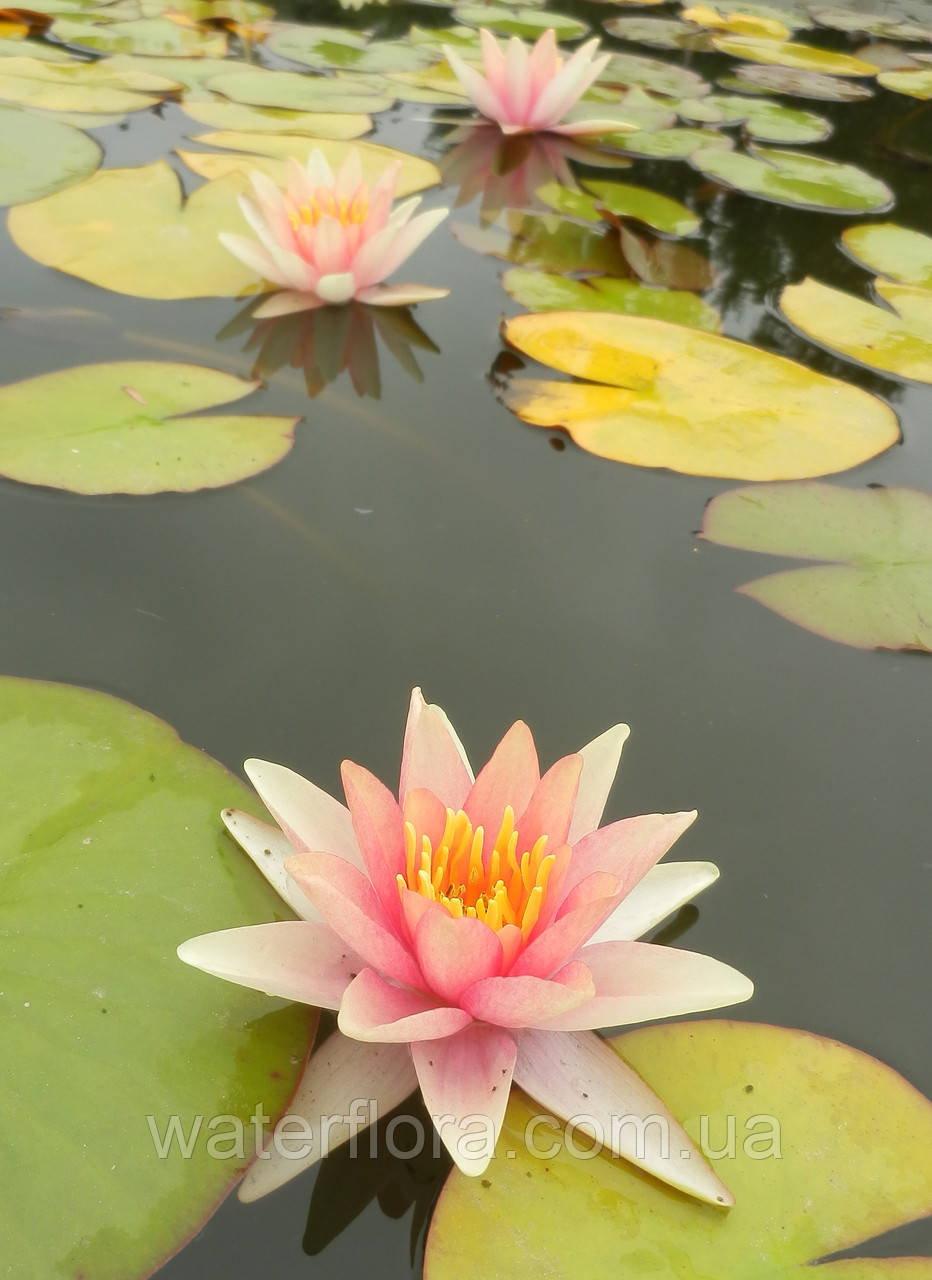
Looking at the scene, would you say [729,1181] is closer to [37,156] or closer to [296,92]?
[37,156]

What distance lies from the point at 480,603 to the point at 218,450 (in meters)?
0.50

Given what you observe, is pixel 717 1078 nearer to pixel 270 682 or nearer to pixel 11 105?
pixel 270 682

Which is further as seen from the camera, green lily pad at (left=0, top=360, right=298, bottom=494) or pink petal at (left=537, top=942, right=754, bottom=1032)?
green lily pad at (left=0, top=360, right=298, bottom=494)

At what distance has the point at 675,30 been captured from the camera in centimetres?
443

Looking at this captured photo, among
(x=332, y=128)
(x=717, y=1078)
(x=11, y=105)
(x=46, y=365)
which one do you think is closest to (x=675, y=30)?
(x=332, y=128)

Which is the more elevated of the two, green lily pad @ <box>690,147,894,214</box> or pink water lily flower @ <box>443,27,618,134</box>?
pink water lily flower @ <box>443,27,618,134</box>

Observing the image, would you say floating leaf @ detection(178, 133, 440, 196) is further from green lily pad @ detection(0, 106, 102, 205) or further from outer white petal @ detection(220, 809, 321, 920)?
outer white petal @ detection(220, 809, 321, 920)

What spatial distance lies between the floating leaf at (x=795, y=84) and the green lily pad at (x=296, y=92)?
61.9 inches

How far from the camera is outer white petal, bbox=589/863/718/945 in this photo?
820 millimetres

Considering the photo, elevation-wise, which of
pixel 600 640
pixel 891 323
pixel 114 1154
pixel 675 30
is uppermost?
pixel 675 30

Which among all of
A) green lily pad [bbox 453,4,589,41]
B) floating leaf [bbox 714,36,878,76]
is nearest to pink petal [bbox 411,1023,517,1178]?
green lily pad [bbox 453,4,589,41]

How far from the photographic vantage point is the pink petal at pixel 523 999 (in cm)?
67

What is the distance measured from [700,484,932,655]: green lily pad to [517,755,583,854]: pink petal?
632 mm

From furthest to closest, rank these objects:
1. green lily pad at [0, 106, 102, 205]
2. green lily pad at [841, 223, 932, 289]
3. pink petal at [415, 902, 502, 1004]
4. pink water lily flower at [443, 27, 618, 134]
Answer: pink water lily flower at [443, 27, 618, 134]
green lily pad at [841, 223, 932, 289]
green lily pad at [0, 106, 102, 205]
pink petal at [415, 902, 502, 1004]
